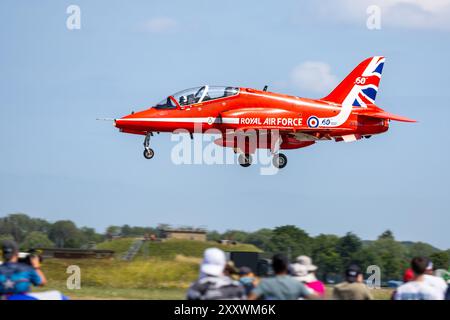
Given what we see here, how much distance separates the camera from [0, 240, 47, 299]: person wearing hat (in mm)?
12430

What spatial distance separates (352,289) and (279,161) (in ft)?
73.8

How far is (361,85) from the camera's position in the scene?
38.8 m

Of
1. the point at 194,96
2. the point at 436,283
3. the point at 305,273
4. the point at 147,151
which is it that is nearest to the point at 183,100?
the point at 194,96

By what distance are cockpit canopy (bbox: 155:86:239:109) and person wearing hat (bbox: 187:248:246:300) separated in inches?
926

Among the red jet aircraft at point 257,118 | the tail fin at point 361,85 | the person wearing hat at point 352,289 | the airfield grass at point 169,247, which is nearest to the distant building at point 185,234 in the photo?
the airfield grass at point 169,247

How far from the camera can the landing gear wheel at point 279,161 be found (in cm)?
3656

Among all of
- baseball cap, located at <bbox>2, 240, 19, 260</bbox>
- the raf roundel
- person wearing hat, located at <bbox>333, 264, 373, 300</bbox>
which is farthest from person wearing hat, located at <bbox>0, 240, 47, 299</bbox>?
the raf roundel

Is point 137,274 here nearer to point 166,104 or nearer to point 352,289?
point 352,289

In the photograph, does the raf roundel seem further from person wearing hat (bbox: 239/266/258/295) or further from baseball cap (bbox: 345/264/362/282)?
person wearing hat (bbox: 239/266/258/295)

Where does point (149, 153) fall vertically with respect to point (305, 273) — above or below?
above

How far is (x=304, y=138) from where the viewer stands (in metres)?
36.8

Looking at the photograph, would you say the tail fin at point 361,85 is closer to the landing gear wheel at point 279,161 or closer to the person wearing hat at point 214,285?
the landing gear wheel at point 279,161
